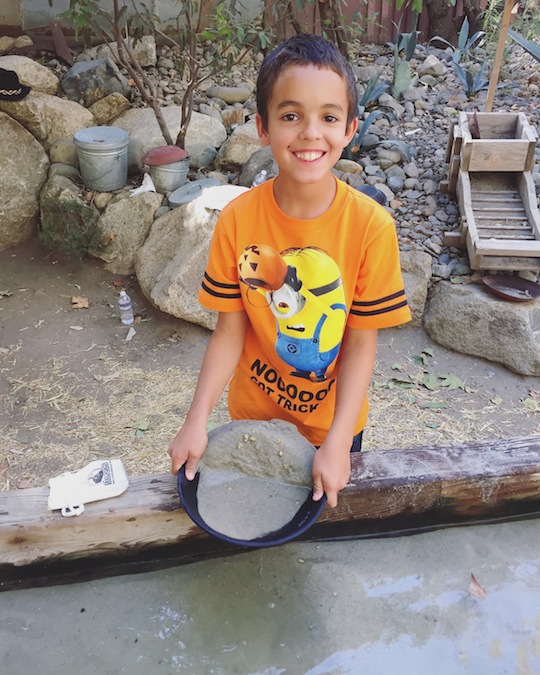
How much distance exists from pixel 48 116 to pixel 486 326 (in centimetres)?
365

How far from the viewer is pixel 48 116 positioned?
508 cm

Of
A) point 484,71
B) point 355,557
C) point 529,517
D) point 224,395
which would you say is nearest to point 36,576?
point 355,557

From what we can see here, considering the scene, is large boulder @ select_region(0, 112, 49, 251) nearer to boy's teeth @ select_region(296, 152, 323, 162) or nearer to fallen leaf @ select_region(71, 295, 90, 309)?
fallen leaf @ select_region(71, 295, 90, 309)

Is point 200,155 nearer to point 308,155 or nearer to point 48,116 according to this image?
point 48,116

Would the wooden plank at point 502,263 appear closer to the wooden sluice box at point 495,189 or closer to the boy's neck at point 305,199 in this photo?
the wooden sluice box at point 495,189

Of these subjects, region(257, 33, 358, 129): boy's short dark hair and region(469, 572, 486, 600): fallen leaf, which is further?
region(469, 572, 486, 600): fallen leaf

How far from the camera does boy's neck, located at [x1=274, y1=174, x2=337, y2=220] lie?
4.88 feet

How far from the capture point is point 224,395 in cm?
367

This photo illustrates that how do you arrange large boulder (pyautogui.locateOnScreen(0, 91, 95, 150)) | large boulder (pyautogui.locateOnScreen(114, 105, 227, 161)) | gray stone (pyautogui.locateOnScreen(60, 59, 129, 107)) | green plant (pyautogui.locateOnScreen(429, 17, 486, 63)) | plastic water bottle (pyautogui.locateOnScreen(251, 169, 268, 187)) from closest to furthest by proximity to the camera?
plastic water bottle (pyautogui.locateOnScreen(251, 169, 268, 187))
large boulder (pyautogui.locateOnScreen(0, 91, 95, 150))
large boulder (pyautogui.locateOnScreen(114, 105, 227, 161))
gray stone (pyautogui.locateOnScreen(60, 59, 129, 107))
green plant (pyautogui.locateOnScreen(429, 17, 486, 63))

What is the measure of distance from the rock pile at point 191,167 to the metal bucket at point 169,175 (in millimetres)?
94

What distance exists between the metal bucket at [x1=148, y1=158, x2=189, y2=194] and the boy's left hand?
3.60 metres

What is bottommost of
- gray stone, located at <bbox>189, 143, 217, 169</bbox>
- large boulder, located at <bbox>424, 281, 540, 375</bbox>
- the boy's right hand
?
large boulder, located at <bbox>424, 281, 540, 375</bbox>

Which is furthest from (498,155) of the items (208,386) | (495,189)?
(208,386)

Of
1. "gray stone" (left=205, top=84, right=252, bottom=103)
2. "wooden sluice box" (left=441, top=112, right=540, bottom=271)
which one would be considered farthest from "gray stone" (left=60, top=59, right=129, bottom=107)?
"wooden sluice box" (left=441, top=112, right=540, bottom=271)
